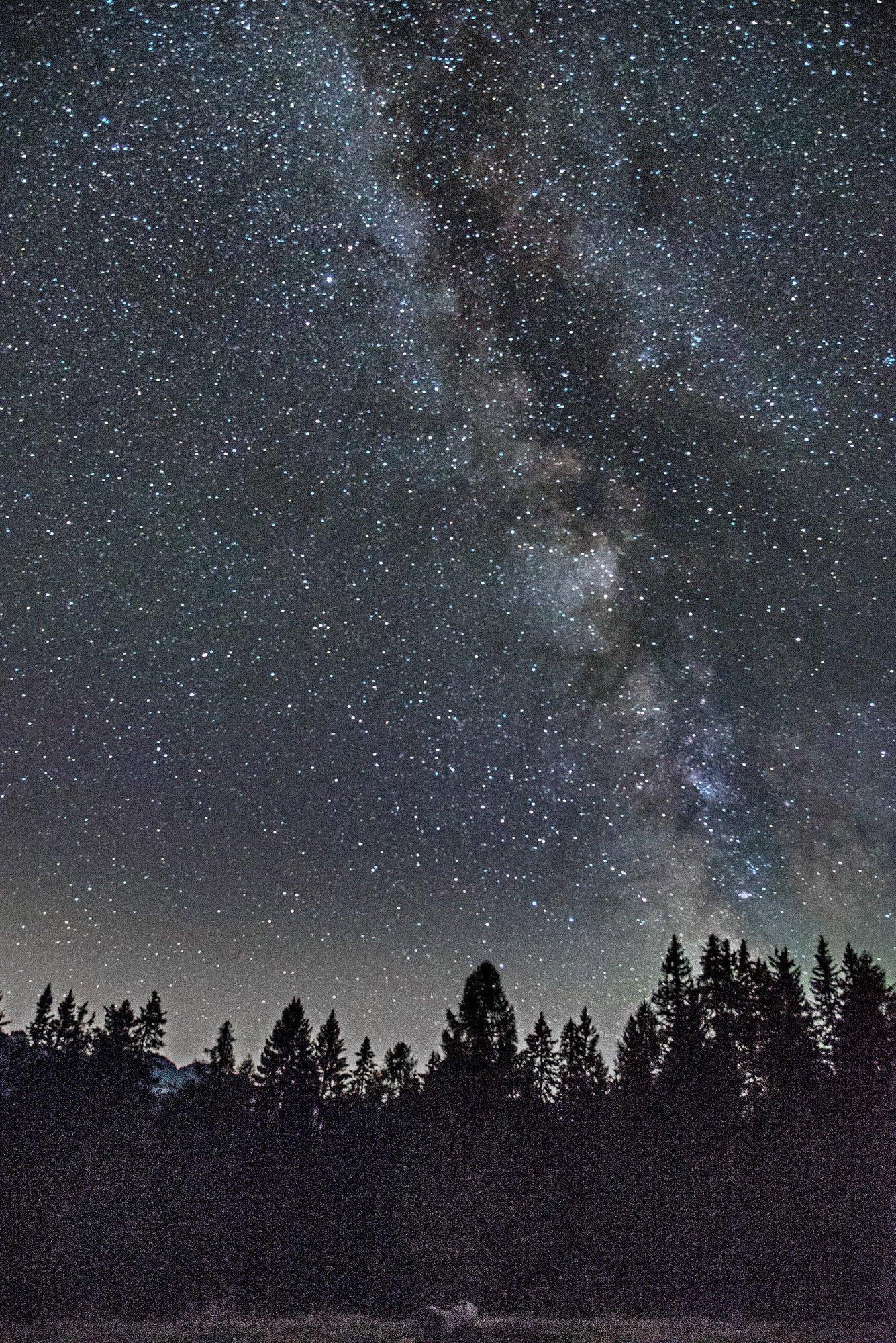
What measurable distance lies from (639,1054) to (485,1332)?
1767 centimetres

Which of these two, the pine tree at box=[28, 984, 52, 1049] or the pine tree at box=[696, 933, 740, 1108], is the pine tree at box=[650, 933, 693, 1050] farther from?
the pine tree at box=[28, 984, 52, 1049]

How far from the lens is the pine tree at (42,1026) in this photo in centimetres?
4766

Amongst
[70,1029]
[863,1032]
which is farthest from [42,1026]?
[863,1032]

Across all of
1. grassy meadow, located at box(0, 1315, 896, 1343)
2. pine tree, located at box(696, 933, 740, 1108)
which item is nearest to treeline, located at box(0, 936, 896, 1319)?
pine tree, located at box(696, 933, 740, 1108)

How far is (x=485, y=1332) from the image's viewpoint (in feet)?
98.1

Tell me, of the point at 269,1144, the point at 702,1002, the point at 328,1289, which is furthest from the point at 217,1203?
the point at 702,1002

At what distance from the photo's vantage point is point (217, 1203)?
4219 centimetres

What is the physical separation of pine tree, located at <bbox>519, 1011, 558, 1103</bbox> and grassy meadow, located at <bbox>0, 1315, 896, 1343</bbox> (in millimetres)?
13764

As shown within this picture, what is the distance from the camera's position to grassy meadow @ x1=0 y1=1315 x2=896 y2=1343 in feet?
87.0

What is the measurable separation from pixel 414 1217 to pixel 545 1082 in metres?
10.4

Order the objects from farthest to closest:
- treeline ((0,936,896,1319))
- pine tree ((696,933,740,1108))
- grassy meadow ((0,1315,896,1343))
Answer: pine tree ((696,933,740,1108)) < treeline ((0,936,896,1319)) < grassy meadow ((0,1315,896,1343))

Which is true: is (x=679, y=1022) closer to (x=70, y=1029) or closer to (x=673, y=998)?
(x=673, y=998)

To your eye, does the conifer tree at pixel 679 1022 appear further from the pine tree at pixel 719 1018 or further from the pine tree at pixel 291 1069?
the pine tree at pixel 291 1069

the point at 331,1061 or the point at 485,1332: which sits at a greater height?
the point at 331,1061
